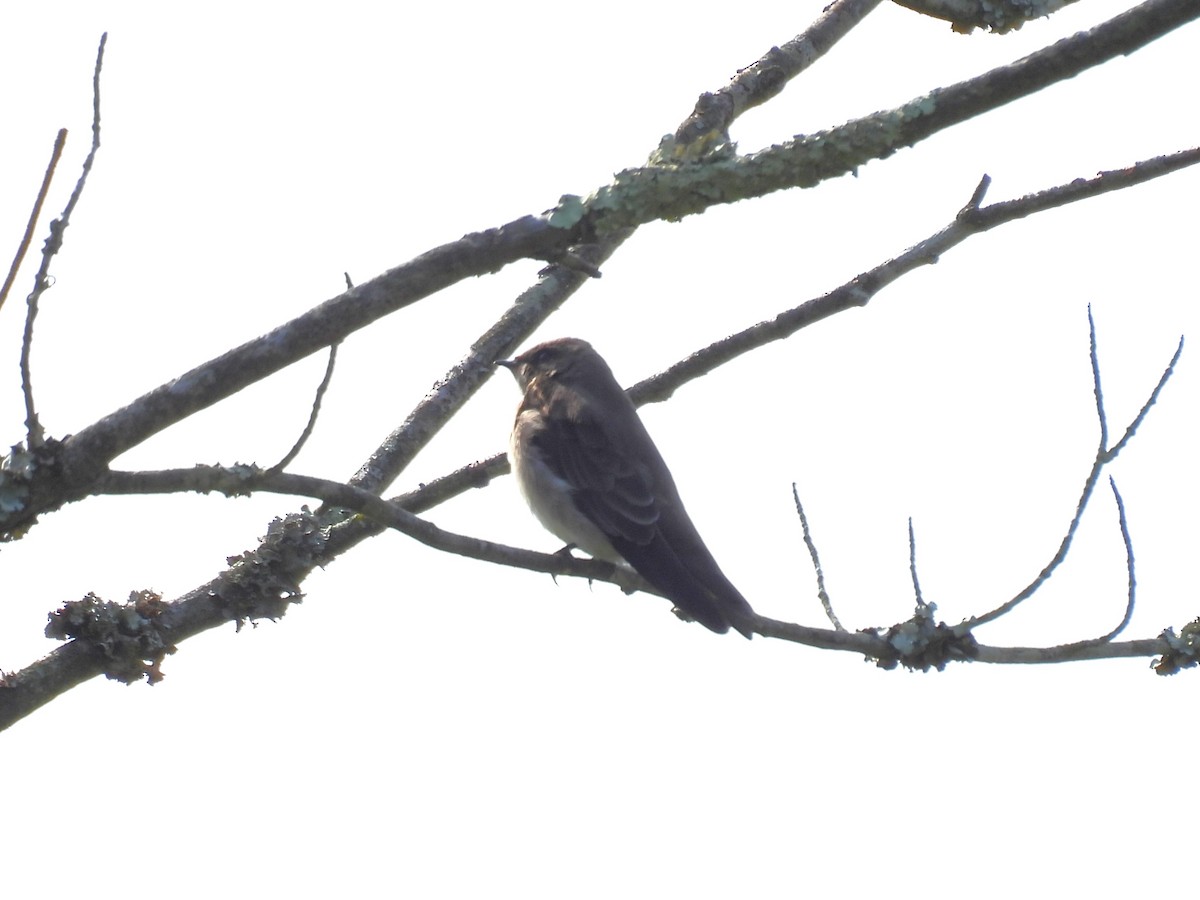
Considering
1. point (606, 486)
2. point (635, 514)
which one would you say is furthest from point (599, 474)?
point (635, 514)

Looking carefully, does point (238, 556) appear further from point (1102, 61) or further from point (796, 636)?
point (1102, 61)

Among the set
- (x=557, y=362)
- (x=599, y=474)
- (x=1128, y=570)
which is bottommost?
(x=1128, y=570)

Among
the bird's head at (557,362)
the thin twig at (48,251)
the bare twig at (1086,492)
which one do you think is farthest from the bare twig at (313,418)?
the bird's head at (557,362)

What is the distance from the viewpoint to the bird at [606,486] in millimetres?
5684

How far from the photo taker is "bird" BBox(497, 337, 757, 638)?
18.6ft

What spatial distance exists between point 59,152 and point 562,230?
1107 mm

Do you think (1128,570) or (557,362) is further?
(557,362)

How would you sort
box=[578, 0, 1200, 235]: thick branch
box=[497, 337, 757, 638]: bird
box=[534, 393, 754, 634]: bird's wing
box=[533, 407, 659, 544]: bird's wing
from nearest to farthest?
box=[578, 0, 1200, 235]: thick branch
box=[534, 393, 754, 634]: bird's wing
box=[497, 337, 757, 638]: bird
box=[533, 407, 659, 544]: bird's wing

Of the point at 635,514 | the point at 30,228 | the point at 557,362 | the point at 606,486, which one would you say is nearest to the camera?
the point at 30,228

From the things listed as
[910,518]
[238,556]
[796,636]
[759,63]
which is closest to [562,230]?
[796,636]

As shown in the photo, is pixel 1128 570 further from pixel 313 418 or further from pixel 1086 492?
pixel 313 418

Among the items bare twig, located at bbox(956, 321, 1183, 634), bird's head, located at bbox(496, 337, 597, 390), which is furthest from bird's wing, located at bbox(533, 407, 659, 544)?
bare twig, located at bbox(956, 321, 1183, 634)

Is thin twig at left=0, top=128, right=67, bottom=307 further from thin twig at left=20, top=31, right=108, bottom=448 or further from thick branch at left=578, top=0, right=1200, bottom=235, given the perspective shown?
thick branch at left=578, top=0, right=1200, bottom=235

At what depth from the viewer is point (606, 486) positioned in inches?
250
